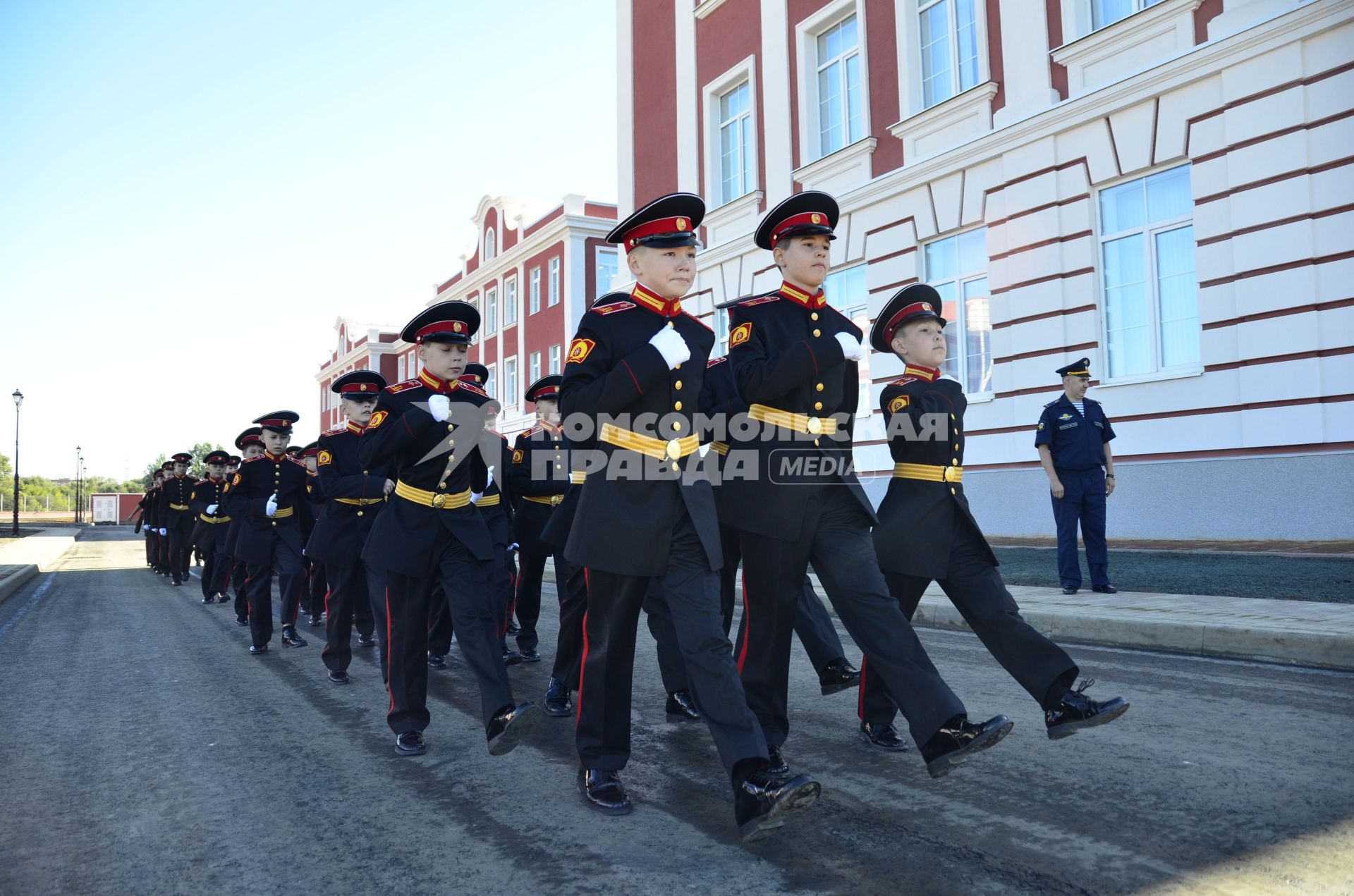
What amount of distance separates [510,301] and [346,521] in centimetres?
3237

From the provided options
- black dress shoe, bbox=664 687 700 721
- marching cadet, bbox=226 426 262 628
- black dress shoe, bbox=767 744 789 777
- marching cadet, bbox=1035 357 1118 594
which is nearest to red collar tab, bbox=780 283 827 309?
black dress shoe, bbox=767 744 789 777

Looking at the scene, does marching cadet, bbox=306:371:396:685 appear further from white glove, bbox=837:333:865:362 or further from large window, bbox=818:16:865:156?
large window, bbox=818:16:865:156

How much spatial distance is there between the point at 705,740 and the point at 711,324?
→ 1561cm

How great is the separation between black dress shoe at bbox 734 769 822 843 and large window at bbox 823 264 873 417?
529 inches

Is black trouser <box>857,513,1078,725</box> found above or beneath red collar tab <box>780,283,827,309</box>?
beneath

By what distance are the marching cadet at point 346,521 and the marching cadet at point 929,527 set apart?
3.40 meters

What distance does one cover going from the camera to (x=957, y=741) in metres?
3.43

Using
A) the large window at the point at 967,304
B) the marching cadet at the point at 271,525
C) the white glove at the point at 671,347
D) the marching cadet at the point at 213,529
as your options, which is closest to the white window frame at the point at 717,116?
the large window at the point at 967,304

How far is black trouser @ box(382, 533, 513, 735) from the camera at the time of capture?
4.31m

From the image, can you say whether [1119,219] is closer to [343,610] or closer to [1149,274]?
[1149,274]

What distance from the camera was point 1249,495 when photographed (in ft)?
34.9

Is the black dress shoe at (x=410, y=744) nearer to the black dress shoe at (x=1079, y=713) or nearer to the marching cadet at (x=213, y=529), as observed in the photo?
the black dress shoe at (x=1079, y=713)

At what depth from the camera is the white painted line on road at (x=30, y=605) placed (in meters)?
10.2

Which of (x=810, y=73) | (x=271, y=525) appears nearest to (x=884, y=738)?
(x=271, y=525)
